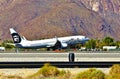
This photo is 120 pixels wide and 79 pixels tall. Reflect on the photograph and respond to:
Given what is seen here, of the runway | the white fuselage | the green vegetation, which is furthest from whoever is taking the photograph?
the white fuselage

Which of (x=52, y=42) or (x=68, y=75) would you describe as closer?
(x=68, y=75)

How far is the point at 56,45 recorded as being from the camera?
136625 millimetres

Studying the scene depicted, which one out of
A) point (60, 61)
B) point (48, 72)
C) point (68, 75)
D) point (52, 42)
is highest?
point (48, 72)

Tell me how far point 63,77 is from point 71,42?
10944 cm

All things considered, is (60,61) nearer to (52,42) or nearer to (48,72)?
(48,72)

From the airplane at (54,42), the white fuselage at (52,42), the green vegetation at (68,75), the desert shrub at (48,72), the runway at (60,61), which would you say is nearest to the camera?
the green vegetation at (68,75)

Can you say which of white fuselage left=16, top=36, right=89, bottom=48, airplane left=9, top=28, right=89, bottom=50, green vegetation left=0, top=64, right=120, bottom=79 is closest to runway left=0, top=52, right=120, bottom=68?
green vegetation left=0, top=64, right=120, bottom=79

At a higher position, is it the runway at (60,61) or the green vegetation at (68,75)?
the green vegetation at (68,75)

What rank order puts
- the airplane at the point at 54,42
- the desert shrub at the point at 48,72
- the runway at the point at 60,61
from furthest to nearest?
1. the airplane at the point at 54,42
2. the runway at the point at 60,61
3. the desert shrub at the point at 48,72

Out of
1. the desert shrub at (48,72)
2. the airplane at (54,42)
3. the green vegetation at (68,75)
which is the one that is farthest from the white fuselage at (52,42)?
the green vegetation at (68,75)

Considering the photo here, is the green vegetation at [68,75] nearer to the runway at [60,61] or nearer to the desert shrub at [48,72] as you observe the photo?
the desert shrub at [48,72]

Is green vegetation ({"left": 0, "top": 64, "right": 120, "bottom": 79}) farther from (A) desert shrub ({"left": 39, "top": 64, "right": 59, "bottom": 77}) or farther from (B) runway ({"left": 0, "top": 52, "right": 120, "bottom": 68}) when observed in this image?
(B) runway ({"left": 0, "top": 52, "right": 120, "bottom": 68})

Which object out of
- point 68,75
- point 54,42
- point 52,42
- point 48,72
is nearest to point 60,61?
point 48,72

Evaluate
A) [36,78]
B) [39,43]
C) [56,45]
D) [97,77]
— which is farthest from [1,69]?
[39,43]
